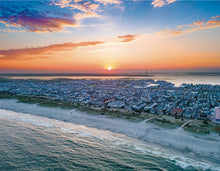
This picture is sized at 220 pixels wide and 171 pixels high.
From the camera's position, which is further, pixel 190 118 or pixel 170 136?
pixel 190 118

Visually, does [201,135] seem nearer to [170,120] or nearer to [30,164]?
[170,120]

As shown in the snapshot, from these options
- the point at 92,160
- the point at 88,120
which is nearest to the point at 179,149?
the point at 92,160

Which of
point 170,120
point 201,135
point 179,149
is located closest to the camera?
point 179,149

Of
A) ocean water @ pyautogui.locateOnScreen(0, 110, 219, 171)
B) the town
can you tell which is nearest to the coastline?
ocean water @ pyautogui.locateOnScreen(0, 110, 219, 171)

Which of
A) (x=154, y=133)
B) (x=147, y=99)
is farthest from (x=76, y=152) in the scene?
(x=147, y=99)

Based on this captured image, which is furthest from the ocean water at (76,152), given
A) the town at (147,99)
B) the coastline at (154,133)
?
the town at (147,99)

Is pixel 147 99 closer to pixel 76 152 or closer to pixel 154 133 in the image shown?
pixel 154 133

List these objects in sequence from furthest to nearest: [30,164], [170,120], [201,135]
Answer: [170,120], [201,135], [30,164]
